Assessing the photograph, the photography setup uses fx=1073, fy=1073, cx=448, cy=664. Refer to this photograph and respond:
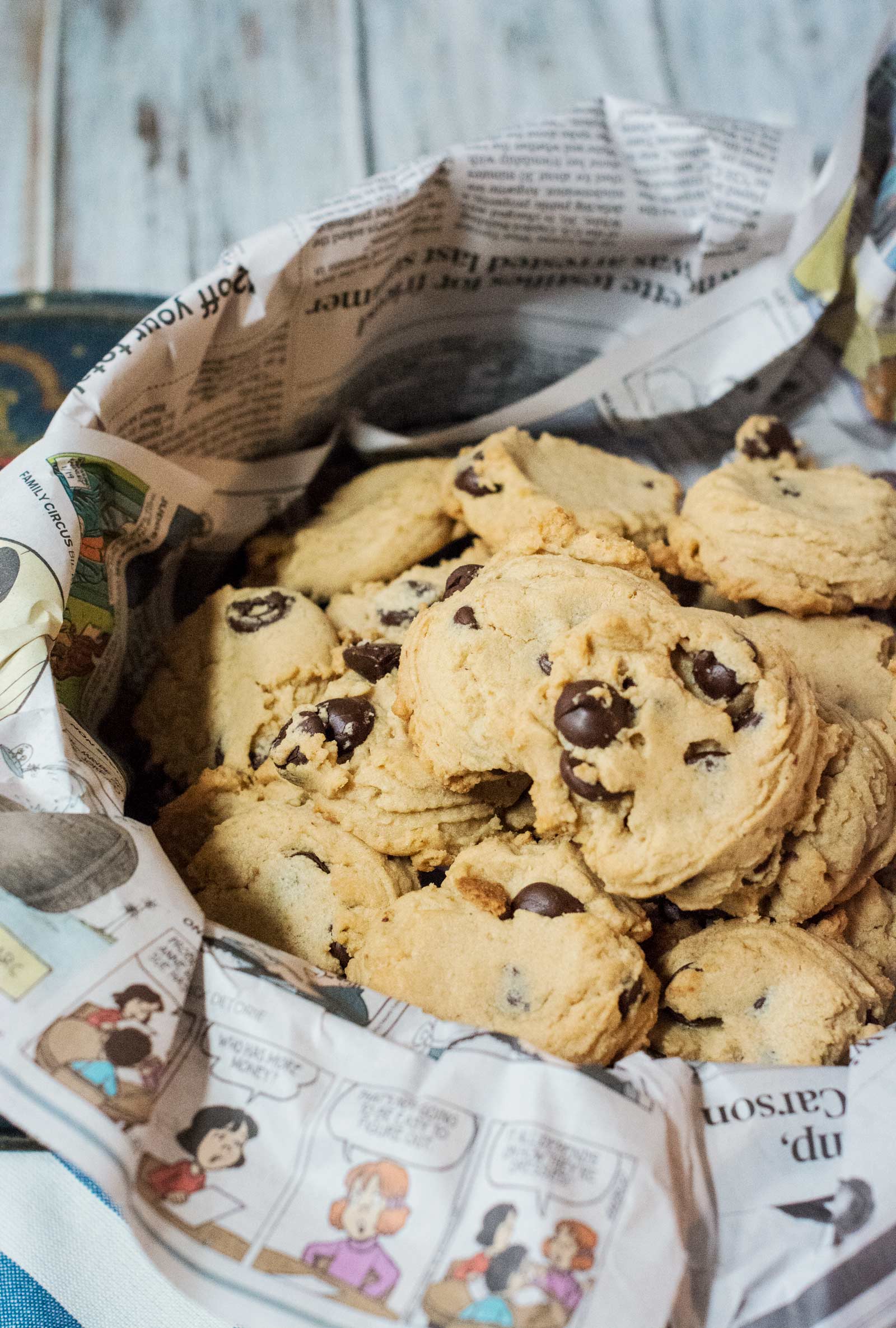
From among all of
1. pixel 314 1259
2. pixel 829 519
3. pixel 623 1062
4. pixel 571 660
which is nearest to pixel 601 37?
pixel 829 519

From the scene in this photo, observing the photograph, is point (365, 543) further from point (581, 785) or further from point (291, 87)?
point (291, 87)

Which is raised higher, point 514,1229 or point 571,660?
point 571,660

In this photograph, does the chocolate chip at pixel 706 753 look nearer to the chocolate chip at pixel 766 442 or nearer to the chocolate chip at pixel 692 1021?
the chocolate chip at pixel 692 1021

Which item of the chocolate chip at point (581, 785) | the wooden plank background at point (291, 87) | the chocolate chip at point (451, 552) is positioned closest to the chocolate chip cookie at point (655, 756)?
the chocolate chip at point (581, 785)

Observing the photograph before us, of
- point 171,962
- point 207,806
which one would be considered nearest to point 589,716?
point 171,962

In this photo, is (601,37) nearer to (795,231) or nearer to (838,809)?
(795,231)

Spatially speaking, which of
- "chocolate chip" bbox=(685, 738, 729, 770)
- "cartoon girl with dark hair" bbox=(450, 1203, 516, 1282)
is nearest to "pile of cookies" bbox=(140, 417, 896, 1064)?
"chocolate chip" bbox=(685, 738, 729, 770)

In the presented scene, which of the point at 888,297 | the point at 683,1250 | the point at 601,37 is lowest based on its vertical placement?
the point at 683,1250
